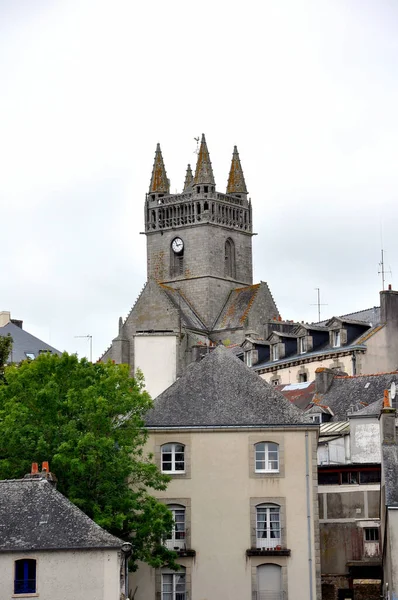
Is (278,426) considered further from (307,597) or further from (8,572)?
(8,572)

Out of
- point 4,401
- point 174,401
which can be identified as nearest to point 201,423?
Answer: point 174,401

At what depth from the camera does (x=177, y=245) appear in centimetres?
15038

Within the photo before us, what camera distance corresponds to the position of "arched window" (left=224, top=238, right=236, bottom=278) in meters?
151

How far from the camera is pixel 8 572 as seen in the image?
54375 millimetres

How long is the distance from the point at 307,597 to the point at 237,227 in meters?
91.0

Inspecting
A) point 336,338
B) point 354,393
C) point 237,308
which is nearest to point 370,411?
point 354,393

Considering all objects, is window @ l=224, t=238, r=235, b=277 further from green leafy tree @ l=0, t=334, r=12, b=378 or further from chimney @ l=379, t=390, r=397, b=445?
chimney @ l=379, t=390, r=397, b=445

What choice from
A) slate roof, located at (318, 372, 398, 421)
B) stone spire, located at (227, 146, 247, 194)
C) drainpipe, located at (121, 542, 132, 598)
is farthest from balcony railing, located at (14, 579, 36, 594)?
stone spire, located at (227, 146, 247, 194)

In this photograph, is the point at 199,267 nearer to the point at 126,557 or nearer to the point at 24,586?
the point at 126,557

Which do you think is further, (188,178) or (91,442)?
(188,178)

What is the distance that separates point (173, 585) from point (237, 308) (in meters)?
80.3

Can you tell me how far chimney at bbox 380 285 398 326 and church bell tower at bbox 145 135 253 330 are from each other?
37.7m

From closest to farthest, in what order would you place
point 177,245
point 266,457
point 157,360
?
point 266,457
point 157,360
point 177,245

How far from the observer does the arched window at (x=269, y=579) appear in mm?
64438
